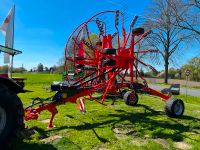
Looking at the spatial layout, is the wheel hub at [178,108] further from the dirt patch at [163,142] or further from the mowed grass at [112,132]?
the dirt patch at [163,142]

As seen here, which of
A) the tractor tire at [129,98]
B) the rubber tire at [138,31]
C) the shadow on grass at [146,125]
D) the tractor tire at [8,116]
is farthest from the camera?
the tractor tire at [129,98]

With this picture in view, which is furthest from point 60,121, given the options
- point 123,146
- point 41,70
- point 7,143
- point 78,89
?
point 41,70

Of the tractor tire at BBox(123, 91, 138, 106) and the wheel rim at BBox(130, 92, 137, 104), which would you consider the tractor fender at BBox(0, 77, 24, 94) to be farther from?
the wheel rim at BBox(130, 92, 137, 104)

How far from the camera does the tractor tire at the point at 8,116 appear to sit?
393cm

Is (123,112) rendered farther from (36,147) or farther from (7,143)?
(7,143)

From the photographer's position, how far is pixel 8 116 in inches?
157

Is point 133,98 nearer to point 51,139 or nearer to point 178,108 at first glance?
point 178,108

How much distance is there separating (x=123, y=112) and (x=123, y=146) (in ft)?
11.7

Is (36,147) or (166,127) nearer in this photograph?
(36,147)

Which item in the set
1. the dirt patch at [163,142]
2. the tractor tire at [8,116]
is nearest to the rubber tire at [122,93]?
the dirt patch at [163,142]

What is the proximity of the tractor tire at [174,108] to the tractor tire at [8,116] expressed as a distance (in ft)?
15.5

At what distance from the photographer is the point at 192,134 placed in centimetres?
574

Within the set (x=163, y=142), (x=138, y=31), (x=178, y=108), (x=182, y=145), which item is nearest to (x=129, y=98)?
(x=178, y=108)

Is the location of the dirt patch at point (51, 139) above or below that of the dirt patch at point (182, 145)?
above
